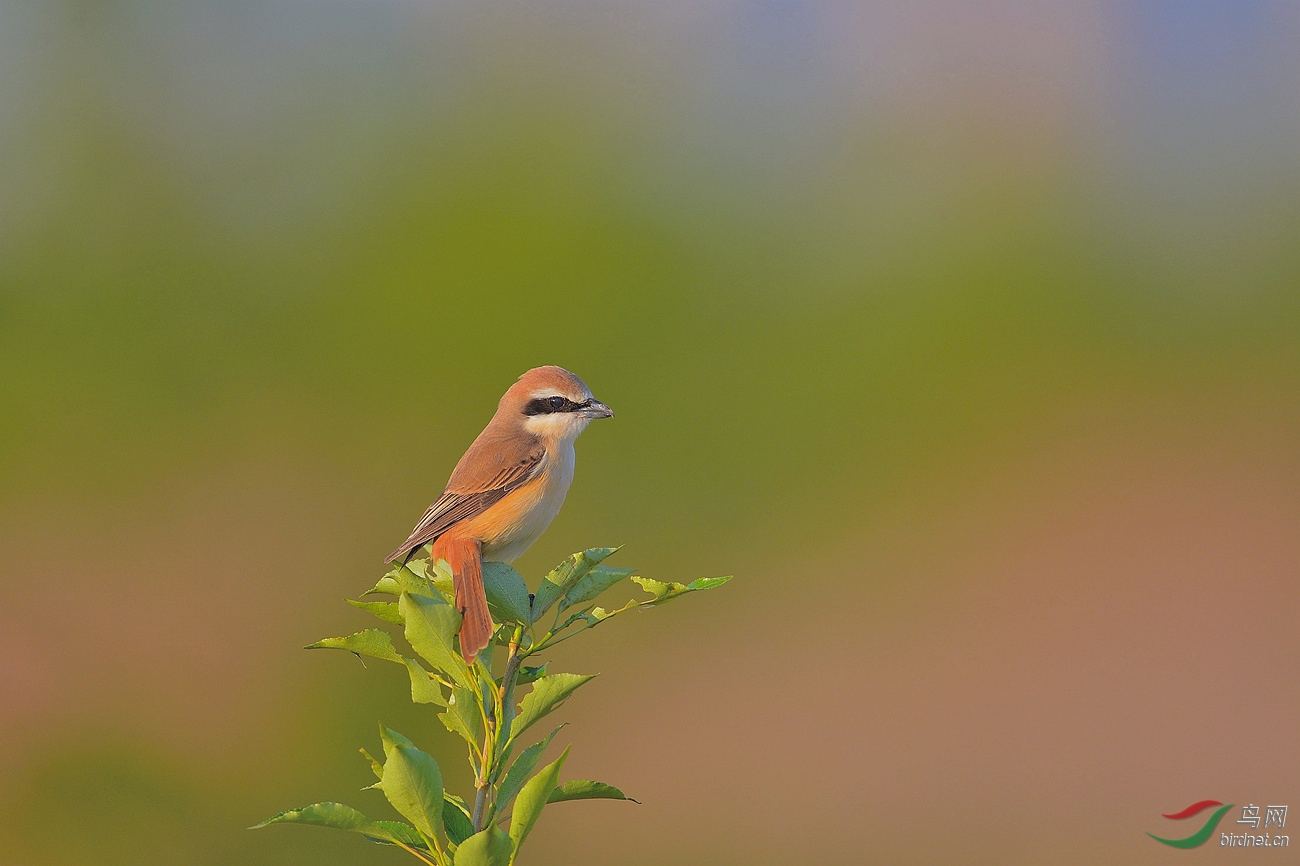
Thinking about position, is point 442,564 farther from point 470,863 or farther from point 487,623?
point 470,863

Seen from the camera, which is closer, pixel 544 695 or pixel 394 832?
pixel 394 832

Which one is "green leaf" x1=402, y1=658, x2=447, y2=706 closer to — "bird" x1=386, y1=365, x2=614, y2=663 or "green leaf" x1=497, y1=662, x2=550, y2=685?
"green leaf" x1=497, y1=662, x2=550, y2=685

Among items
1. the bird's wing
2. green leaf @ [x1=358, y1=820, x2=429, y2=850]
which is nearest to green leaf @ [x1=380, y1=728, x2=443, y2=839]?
green leaf @ [x1=358, y1=820, x2=429, y2=850]

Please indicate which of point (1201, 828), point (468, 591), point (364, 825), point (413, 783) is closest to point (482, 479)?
point (468, 591)

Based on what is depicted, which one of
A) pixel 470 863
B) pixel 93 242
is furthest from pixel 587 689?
pixel 470 863

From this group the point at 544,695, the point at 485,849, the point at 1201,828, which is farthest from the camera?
the point at 1201,828

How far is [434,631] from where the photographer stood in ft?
A: 5.11

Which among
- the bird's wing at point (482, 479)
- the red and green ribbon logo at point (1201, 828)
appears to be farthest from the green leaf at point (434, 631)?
the red and green ribbon logo at point (1201, 828)

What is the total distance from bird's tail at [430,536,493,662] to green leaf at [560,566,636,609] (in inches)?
6.0

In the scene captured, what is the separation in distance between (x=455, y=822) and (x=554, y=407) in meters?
1.97

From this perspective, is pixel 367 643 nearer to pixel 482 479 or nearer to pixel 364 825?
pixel 364 825

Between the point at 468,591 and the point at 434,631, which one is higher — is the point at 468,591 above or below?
above

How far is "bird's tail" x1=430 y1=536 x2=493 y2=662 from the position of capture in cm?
180

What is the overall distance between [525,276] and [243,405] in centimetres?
245
